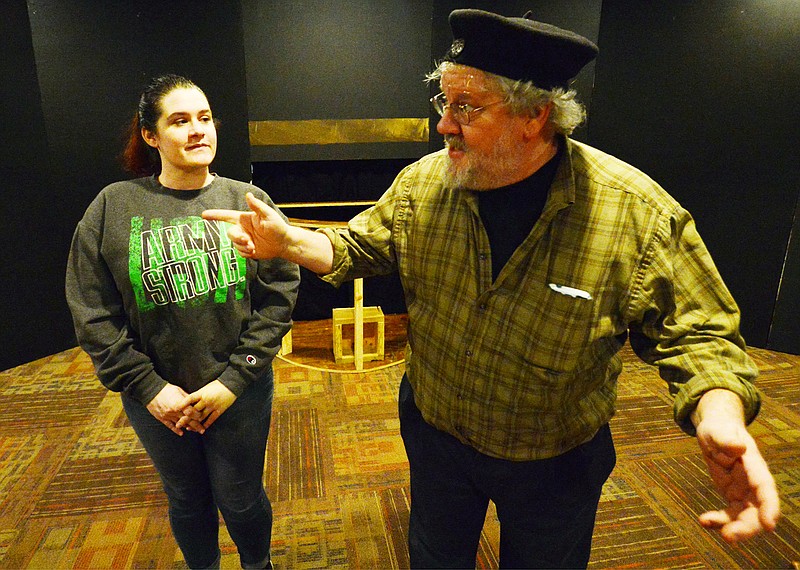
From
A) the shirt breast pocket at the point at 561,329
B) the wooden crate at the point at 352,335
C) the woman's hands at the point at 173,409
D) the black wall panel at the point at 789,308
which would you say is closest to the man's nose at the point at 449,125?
the shirt breast pocket at the point at 561,329

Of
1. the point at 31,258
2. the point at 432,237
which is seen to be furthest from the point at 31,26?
the point at 432,237

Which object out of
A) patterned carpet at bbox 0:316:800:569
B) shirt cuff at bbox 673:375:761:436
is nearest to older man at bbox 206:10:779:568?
shirt cuff at bbox 673:375:761:436

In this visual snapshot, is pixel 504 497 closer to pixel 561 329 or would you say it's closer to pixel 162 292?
pixel 561 329

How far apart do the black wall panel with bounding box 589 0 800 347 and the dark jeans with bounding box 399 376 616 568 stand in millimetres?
3039

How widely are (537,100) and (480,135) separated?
0.41 feet

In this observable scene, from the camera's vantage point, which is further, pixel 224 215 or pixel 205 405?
pixel 205 405

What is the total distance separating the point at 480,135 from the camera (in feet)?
3.76

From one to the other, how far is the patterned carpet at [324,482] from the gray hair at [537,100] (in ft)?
5.24

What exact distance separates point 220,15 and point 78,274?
8.65 ft

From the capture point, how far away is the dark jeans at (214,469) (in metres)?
1.55

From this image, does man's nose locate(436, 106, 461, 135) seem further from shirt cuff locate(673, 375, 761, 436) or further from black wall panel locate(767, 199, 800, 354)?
black wall panel locate(767, 199, 800, 354)

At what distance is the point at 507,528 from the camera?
1353mm

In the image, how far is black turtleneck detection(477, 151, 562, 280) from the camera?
1.20m

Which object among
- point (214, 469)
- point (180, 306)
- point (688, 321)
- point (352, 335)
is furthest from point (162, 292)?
point (352, 335)
